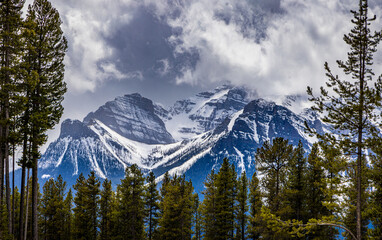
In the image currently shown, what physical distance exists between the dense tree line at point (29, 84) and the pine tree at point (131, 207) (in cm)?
1693

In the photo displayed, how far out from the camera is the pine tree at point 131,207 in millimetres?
35219

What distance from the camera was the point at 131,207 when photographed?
34906 millimetres

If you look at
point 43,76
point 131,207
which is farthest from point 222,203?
point 43,76

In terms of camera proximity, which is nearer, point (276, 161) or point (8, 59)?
point (8, 59)

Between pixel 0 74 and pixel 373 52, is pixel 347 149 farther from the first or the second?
pixel 0 74

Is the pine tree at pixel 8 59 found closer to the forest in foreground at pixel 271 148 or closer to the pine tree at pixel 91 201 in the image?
the forest in foreground at pixel 271 148

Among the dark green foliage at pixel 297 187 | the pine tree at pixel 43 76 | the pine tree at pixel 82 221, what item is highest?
the pine tree at pixel 43 76

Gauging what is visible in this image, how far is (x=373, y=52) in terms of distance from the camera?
12805mm

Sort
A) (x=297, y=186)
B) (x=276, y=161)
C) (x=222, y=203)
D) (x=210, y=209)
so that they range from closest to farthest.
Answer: (x=276, y=161) < (x=297, y=186) < (x=222, y=203) < (x=210, y=209)

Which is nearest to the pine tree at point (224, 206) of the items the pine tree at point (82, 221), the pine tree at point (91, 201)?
the pine tree at point (91, 201)

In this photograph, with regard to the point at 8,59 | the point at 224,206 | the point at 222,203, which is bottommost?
the point at 224,206

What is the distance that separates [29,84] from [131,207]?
22.1 m

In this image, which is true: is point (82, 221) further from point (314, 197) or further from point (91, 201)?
point (314, 197)

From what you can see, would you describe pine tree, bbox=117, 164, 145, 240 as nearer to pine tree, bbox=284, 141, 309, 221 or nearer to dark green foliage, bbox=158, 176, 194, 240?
dark green foliage, bbox=158, 176, 194, 240
